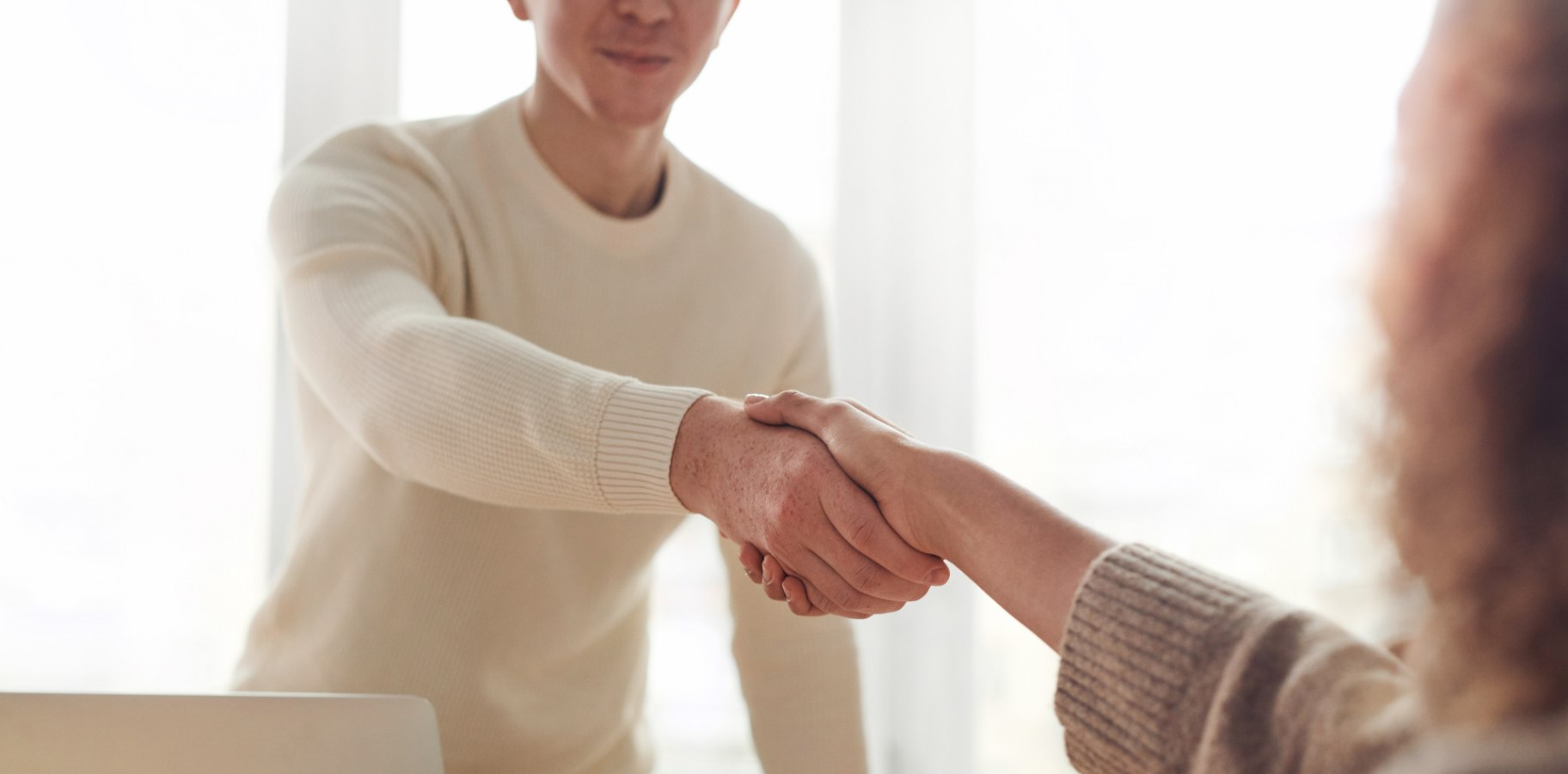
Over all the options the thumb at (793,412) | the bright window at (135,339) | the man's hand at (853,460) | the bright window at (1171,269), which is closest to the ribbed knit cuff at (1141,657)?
the man's hand at (853,460)

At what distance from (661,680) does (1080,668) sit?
1478mm

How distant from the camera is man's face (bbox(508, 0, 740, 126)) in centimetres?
124

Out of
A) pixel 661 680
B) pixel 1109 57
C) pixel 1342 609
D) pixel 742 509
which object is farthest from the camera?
pixel 661 680

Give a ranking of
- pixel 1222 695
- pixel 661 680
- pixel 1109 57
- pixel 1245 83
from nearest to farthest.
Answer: pixel 1222 695, pixel 1245 83, pixel 1109 57, pixel 661 680

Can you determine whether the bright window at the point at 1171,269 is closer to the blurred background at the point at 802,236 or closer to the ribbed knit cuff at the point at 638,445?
the blurred background at the point at 802,236

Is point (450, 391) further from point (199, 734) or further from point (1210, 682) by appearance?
point (1210, 682)

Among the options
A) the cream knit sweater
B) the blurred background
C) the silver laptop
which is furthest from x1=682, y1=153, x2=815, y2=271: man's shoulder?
the silver laptop

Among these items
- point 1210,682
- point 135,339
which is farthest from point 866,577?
point 135,339

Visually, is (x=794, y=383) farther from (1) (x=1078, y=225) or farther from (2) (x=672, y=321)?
(1) (x=1078, y=225)

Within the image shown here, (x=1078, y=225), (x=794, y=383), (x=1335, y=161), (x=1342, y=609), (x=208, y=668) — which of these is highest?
(x=1335, y=161)

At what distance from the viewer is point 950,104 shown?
2000 millimetres

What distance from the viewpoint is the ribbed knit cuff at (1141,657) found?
1.70ft

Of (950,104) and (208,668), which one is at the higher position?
(950,104)

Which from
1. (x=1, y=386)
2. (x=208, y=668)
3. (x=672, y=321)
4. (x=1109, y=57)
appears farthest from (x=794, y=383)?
(x=1, y=386)
